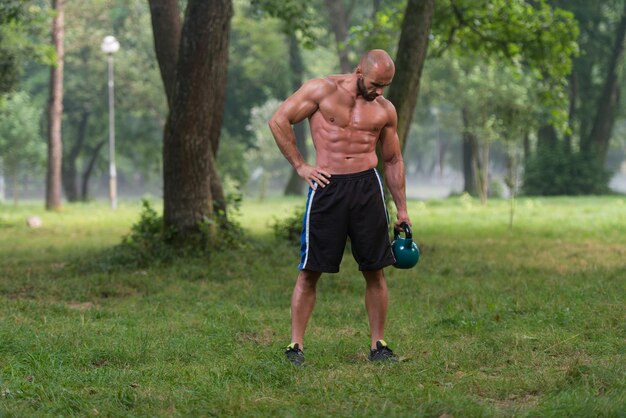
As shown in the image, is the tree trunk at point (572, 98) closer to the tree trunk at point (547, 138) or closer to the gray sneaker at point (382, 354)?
the tree trunk at point (547, 138)

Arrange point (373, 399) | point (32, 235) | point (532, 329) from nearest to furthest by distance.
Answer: point (373, 399) → point (532, 329) → point (32, 235)

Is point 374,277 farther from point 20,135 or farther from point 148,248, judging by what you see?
point 20,135

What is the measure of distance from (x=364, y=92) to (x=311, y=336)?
7.67ft

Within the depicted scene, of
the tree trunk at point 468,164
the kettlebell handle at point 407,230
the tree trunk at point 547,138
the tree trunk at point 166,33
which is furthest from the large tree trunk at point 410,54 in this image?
the tree trunk at point 547,138

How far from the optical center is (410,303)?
956cm

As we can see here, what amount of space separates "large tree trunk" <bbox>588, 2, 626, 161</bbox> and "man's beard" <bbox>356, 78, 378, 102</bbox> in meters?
33.3

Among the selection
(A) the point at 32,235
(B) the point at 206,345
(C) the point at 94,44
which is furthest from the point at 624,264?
(C) the point at 94,44

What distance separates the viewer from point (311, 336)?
25.6 ft

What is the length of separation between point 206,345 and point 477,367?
84.6 inches

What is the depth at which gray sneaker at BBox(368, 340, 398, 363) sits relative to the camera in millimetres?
6527

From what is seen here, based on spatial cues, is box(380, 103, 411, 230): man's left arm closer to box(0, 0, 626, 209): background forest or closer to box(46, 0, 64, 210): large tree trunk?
box(0, 0, 626, 209): background forest

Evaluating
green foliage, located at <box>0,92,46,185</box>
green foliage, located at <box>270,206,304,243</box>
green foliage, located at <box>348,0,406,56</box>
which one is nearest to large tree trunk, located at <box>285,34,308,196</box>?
green foliage, located at <box>0,92,46,185</box>

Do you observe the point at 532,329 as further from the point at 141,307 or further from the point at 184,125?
the point at 184,125

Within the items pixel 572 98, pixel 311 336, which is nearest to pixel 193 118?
pixel 311 336
